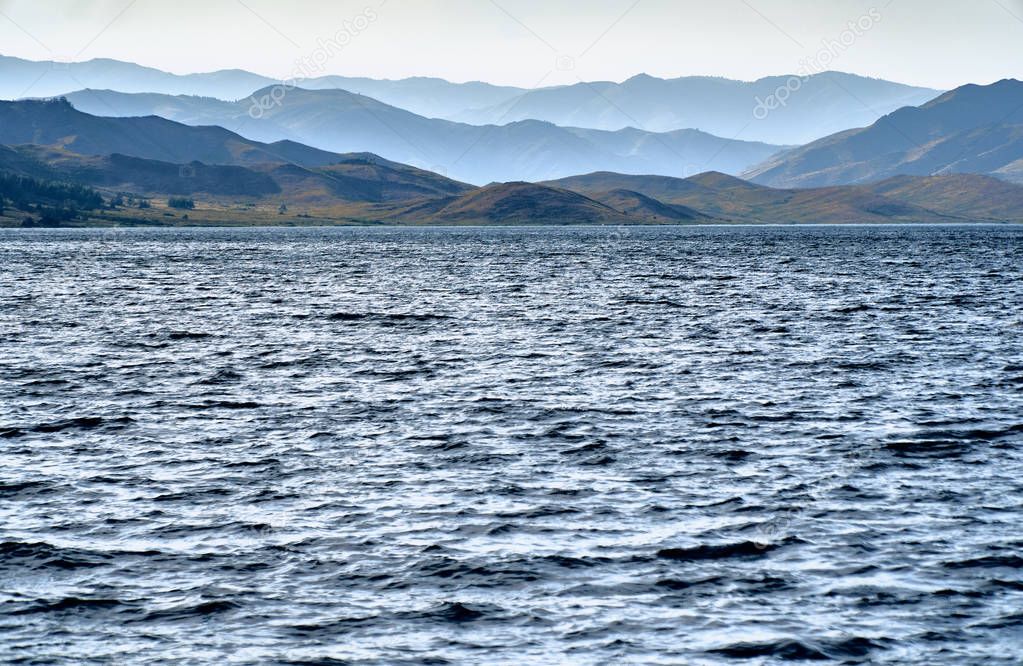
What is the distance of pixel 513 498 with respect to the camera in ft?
93.8

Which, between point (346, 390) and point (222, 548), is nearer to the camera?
point (222, 548)

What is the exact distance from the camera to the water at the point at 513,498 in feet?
63.9

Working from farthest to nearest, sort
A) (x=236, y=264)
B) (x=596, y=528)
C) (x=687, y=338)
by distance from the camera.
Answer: (x=236, y=264)
(x=687, y=338)
(x=596, y=528)

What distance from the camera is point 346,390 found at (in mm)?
46875

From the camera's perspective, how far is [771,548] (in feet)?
78.7

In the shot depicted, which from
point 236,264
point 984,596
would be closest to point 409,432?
point 984,596

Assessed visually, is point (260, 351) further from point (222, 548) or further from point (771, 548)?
point (771, 548)

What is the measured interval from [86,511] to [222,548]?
5257 mm

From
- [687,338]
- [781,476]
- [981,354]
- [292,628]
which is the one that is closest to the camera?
[292,628]

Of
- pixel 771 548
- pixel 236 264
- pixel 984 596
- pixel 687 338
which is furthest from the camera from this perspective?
pixel 236 264

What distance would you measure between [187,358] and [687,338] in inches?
1162

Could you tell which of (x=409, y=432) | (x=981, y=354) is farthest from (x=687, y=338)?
(x=409, y=432)

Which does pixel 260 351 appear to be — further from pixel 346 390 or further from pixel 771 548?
pixel 771 548

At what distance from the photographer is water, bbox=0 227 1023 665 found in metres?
19.5
